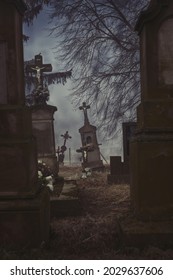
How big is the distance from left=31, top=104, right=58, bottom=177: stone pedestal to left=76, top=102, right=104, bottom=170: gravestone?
3.10m

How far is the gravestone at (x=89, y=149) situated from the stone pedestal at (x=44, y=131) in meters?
3.10

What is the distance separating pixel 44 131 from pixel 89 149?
10.4 ft

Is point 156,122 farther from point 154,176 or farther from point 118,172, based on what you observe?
point 118,172

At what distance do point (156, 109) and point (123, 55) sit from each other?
287 inches

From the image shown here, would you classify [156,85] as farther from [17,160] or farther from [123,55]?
[123,55]

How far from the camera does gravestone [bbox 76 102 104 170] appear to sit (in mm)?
13164

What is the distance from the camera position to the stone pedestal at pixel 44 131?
9688 mm

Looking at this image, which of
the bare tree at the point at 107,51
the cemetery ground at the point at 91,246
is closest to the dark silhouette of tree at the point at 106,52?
the bare tree at the point at 107,51

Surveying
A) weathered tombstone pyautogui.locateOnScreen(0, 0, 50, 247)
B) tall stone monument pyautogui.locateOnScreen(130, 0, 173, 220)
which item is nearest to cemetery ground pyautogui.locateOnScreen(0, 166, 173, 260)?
weathered tombstone pyautogui.locateOnScreen(0, 0, 50, 247)

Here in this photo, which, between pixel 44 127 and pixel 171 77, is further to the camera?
pixel 44 127

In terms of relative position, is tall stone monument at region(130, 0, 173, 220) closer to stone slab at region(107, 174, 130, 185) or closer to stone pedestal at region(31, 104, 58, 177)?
stone slab at region(107, 174, 130, 185)

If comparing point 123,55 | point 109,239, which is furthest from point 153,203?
point 123,55

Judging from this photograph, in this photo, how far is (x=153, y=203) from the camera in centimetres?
377

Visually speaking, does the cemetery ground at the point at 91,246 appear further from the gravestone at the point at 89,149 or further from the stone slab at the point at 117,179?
the gravestone at the point at 89,149
